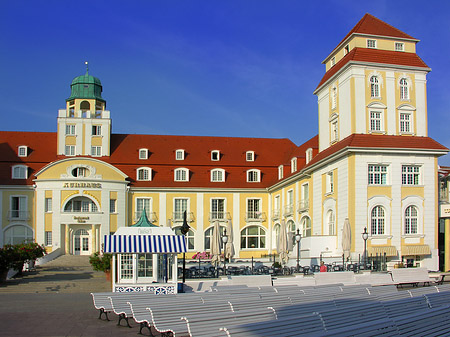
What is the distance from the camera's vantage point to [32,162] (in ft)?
161

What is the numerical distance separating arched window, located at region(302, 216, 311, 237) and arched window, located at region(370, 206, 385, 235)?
723cm

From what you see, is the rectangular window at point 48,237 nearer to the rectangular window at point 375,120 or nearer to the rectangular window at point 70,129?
the rectangular window at point 70,129

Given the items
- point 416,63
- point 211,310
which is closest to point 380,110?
point 416,63

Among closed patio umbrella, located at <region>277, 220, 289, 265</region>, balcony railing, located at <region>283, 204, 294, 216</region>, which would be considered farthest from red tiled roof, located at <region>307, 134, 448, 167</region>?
balcony railing, located at <region>283, 204, 294, 216</region>

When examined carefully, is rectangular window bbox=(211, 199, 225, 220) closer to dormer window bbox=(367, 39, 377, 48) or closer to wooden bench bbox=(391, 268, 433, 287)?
dormer window bbox=(367, 39, 377, 48)

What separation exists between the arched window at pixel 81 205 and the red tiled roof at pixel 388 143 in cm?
2238

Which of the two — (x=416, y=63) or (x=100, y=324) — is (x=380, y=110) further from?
(x=100, y=324)

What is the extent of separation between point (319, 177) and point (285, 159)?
14839 millimetres

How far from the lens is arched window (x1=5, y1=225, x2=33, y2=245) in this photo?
47.3m

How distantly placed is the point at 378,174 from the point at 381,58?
7563 millimetres

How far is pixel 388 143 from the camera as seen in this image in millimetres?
33500

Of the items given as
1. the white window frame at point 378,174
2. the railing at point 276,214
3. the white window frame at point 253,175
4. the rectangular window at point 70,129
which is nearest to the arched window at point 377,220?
the white window frame at point 378,174

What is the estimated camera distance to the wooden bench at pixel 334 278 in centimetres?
2284

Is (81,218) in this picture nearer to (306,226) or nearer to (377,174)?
(306,226)
